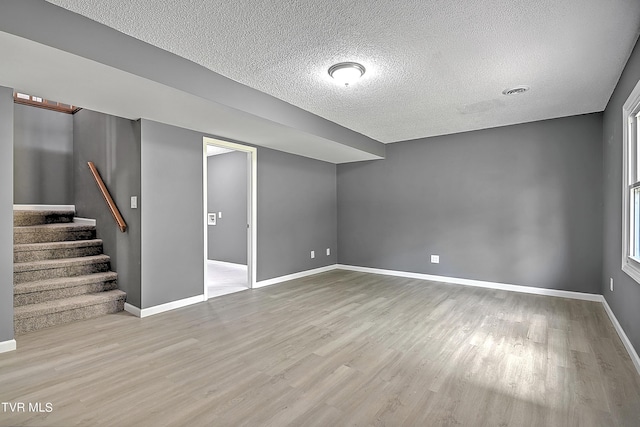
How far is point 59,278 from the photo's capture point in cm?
358

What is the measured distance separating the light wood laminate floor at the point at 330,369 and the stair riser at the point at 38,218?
2199 mm

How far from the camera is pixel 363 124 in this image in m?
4.45

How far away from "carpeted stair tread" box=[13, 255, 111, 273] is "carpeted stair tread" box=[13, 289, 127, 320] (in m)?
0.43

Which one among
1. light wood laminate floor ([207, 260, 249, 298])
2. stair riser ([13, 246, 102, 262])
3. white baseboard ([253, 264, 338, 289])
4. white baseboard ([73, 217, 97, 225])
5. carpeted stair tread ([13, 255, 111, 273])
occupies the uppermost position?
white baseboard ([73, 217, 97, 225])

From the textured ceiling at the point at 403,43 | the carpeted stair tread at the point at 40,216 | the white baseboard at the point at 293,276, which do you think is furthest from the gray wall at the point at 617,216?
the carpeted stair tread at the point at 40,216

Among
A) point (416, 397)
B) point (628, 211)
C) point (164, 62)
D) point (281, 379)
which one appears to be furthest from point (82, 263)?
point (628, 211)

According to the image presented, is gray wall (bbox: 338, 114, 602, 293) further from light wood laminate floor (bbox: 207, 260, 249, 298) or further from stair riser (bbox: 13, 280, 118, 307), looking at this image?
stair riser (bbox: 13, 280, 118, 307)

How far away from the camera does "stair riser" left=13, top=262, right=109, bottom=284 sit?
337cm

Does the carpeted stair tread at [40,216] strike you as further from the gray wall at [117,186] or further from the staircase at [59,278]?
the gray wall at [117,186]

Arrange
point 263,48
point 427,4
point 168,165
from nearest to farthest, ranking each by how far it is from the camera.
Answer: point 427,4, point 263,48, point 168,165

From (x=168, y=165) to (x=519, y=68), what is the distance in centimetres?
370

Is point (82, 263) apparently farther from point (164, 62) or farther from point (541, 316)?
point (541, 316)

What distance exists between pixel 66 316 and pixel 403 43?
4.05 m

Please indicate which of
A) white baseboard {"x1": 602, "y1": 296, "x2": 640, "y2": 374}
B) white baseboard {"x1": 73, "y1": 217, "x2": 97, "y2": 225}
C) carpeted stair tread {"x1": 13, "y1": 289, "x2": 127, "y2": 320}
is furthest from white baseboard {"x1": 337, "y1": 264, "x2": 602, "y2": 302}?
white baseboard {"x1": 73, "y1": 217, "x2": 97, "y2": 225}
